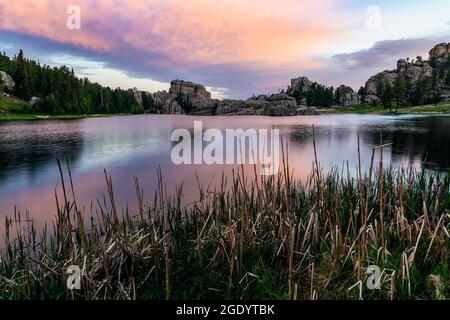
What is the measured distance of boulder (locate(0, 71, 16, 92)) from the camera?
409ft

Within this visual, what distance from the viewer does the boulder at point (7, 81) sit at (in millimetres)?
124725

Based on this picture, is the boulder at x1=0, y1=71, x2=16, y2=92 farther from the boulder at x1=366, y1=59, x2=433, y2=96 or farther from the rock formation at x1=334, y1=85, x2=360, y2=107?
the boulder at x1=366, y1=59, x2=433, y2=96

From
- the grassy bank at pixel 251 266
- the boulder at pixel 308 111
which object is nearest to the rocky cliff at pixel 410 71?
the boulder at pixel 308 111

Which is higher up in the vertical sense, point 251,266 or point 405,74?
point 405,74

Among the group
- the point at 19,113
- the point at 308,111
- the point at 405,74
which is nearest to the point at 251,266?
the point at 19,113

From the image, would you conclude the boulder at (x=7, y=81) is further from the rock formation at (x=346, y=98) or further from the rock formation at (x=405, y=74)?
the rock formation at (x=405, y=74)

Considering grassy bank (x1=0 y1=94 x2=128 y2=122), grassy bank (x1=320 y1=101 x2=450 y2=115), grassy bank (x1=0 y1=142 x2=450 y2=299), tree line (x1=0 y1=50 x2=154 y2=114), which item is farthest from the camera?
tree line (x1=0 y1=50 x2=154 y2=114)

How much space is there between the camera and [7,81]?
418 feet

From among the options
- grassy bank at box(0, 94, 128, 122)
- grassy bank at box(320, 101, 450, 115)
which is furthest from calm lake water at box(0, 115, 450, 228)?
grassy bank at box(320, 101, 450, 115)

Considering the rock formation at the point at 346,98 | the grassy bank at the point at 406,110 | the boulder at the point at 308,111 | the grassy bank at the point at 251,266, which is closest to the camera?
the grassy bank at the point at 251,266

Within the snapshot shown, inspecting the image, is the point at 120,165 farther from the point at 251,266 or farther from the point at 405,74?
the point at 405,74
